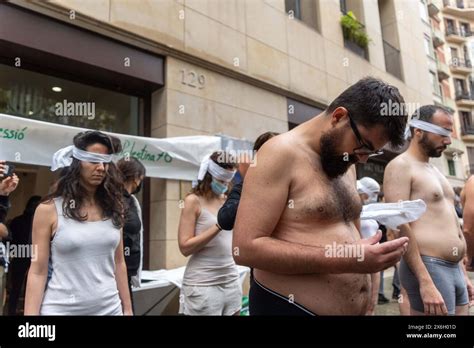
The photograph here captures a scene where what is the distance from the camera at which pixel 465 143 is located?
316 centimetres

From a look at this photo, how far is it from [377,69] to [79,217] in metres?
4.22

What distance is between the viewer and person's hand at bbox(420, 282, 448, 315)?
1.60 m

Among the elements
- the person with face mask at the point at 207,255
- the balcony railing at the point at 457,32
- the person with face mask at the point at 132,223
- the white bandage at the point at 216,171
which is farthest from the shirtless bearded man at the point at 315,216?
the balcony railing at the point at 457,32

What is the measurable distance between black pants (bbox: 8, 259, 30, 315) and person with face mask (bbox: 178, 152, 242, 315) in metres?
1.60

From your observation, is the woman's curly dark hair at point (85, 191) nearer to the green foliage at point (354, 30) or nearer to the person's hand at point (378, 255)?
the person's hand at point (378, 255)

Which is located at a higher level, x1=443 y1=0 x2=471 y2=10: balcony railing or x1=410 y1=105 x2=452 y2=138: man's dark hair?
x1=443 y1=0 x2=471 y2=10: balcony railing

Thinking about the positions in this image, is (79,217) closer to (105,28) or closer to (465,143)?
(105,28)

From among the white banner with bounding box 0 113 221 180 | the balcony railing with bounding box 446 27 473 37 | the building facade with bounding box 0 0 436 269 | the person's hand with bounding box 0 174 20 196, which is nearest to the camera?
the person's hand with bounding box 0 174 20 196

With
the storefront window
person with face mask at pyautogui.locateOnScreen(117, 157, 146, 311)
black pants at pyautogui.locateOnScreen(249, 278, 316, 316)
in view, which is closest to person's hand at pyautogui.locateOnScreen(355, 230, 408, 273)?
black pants at pyautogui.locateOnScreen(249, 278, 316, 316)

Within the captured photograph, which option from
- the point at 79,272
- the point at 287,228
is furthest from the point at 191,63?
the point at 287,228

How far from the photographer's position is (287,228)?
1.13m

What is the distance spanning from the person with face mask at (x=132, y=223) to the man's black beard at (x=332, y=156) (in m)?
1.48

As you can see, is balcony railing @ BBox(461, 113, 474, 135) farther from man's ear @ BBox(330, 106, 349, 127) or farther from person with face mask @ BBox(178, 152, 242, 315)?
man's ear @ BBox(330, 106, 349, 127)

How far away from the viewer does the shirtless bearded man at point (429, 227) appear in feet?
5.66
